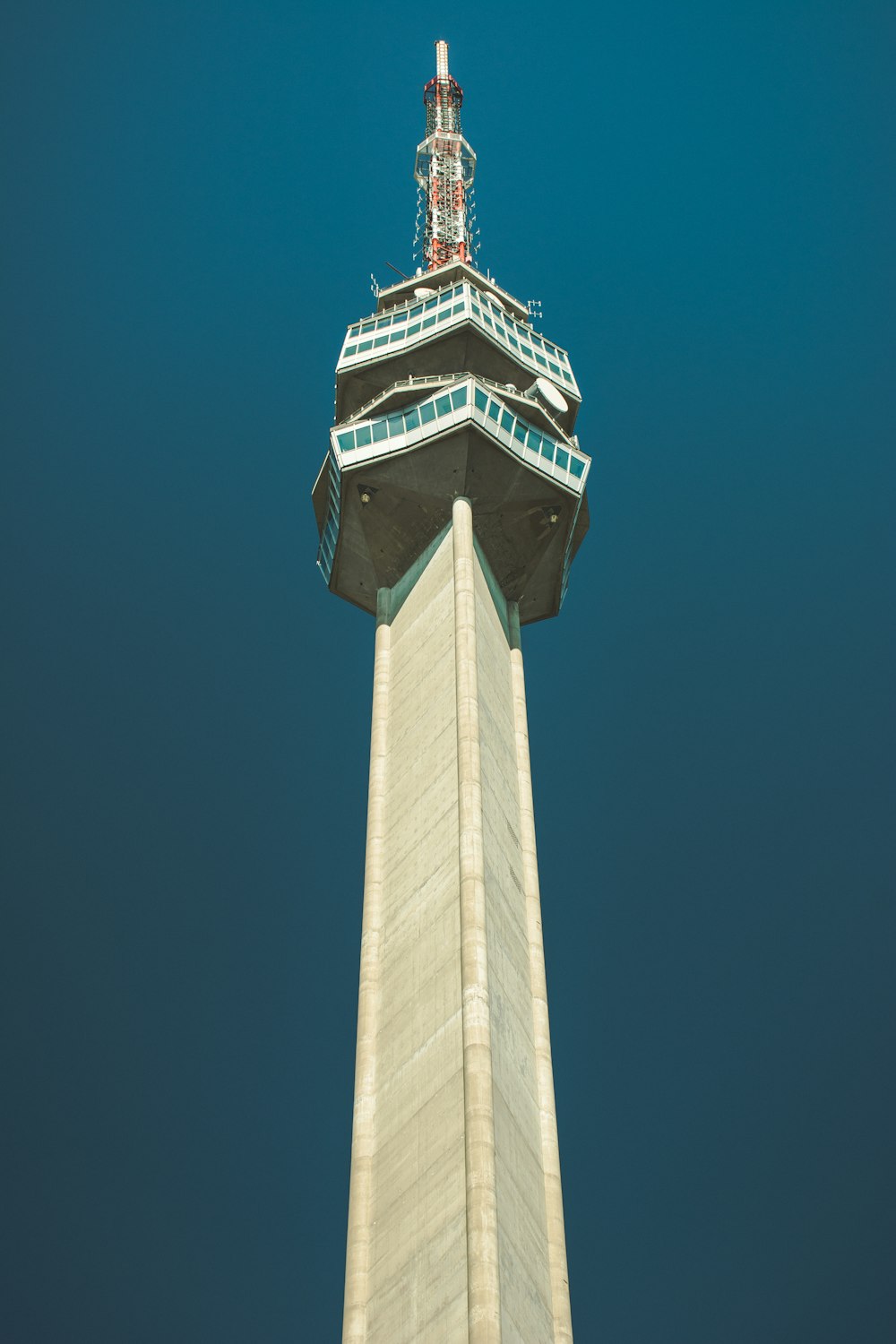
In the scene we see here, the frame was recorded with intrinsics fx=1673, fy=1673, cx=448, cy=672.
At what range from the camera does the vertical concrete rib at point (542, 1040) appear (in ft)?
131

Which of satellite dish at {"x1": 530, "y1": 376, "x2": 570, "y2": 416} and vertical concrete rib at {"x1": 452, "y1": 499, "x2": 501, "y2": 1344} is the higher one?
satellite dish at {"x1": 530, "y1": 376, "x2": 570, "y2": 416}

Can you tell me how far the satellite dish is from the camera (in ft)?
208

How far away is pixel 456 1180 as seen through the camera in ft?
126

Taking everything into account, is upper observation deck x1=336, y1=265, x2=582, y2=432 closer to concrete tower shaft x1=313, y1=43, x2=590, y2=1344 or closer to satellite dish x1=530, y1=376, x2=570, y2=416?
concrete tower shaft x1=313, y1=43, x2=590, y2=1344

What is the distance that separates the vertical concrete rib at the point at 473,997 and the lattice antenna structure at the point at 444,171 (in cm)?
2359

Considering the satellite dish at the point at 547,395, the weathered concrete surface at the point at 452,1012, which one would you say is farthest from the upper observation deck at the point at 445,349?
the weathered concrete surface at the point at 452,1012

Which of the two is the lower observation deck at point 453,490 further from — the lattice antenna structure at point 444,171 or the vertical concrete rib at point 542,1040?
the lattice antenna structure at point 444,171

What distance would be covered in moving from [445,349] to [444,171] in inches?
686

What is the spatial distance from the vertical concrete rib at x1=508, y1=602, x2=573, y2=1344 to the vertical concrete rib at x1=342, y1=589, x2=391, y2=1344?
168 inches

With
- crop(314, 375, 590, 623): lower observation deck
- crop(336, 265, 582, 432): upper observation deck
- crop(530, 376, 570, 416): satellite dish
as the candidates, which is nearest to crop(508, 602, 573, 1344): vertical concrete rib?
crop(314, 375, 590, 623): lower observation deck

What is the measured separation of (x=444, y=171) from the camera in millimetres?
76625

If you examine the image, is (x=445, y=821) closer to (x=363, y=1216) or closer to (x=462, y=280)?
(x=363, y=1216)

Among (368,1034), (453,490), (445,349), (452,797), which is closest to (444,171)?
(445,349)

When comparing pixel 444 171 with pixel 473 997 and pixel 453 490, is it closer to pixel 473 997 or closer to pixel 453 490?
pixel 453 490
